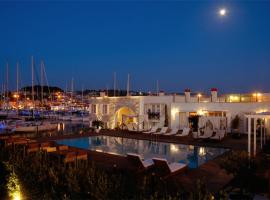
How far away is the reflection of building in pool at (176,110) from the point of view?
60.2 feet

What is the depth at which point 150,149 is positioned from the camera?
564 inches

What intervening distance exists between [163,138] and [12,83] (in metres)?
38.2

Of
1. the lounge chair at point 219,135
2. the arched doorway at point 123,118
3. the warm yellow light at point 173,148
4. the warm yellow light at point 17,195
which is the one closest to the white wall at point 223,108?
the lounge chair at point 219,135

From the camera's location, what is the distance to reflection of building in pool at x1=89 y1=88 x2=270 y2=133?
18344mm

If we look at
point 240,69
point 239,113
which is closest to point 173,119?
point 239,113

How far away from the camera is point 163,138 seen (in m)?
17.1

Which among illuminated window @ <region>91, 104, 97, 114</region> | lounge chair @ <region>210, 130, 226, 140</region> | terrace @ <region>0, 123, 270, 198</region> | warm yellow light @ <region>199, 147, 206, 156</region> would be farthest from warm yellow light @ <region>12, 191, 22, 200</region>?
illuminated window @ <region>91, 104, 97, 114</region>

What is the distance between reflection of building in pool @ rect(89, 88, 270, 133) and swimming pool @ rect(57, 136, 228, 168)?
382cm

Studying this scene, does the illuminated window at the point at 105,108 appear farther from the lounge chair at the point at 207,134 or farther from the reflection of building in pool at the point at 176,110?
the lounge chair at the point at 207,134

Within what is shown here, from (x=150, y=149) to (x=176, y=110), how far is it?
23.2ft

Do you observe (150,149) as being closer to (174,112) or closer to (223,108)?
(174,112)

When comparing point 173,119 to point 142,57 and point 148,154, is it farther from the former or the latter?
point 142,57

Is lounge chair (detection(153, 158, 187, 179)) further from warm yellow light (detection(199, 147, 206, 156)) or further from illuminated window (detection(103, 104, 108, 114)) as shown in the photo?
illuminated window (detection(103, 104, 108, 114))

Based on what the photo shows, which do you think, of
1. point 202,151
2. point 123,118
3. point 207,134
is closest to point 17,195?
point 202,151
